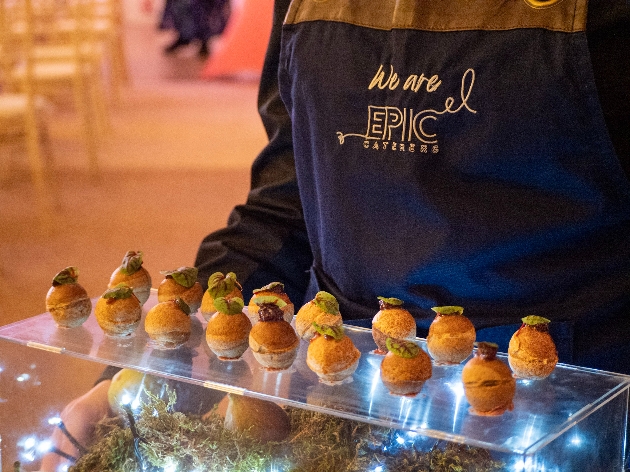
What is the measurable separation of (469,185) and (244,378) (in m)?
0.34

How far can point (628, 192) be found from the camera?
830 millimetres

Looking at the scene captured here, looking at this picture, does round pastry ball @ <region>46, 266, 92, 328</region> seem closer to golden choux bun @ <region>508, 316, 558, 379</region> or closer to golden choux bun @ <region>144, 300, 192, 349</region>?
golden choux bun @ <region>144, 300, 192, 349</region>

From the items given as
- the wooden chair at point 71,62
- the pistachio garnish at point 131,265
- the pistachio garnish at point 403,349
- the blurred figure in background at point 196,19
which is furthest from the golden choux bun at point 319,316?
the blurred figure in background at point 196,19

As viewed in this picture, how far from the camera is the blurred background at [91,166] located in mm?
833

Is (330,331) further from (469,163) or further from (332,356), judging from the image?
(469,163)

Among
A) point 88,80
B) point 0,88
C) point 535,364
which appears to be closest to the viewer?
point 535,364

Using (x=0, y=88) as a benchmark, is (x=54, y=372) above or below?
below

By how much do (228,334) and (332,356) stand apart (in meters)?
0.11

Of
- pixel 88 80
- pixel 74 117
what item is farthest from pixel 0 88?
pixel 88 80

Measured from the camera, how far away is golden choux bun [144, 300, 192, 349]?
0.77m

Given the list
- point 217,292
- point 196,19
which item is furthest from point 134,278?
point 196,19

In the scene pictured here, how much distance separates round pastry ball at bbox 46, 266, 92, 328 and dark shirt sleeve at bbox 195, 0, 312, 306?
222 mm

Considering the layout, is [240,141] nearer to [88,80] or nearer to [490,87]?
[88,80]

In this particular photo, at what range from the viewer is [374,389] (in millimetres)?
661
